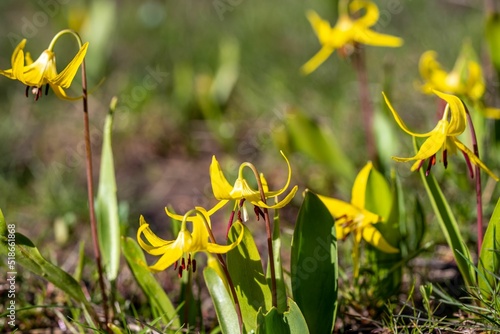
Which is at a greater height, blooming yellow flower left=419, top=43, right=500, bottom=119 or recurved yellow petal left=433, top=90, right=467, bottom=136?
recurved yellow petal left=433, top=90, right=467, bottom=136

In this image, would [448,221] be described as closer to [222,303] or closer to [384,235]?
[384,235]

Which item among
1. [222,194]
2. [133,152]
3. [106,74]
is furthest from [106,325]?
[106,74]

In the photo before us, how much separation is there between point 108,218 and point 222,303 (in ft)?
1.99

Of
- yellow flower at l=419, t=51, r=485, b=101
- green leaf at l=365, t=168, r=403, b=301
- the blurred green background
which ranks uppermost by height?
yellow flower at l=419, t=51, r=485, b=101

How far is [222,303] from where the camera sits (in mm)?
1895

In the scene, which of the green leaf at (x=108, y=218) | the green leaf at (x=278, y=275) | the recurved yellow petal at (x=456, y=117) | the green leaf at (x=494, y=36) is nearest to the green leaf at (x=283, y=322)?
the green leaf at (x=278, y=275)

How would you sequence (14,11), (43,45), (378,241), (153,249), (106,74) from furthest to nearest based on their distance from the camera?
(14,11), (43,45), (106,74), (378,241), (153,249)

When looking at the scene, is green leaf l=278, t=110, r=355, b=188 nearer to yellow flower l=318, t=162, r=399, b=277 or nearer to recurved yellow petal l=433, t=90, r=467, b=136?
yellow flower l=318, t=162, r=399, b=277

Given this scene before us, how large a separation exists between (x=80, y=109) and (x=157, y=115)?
583 mm

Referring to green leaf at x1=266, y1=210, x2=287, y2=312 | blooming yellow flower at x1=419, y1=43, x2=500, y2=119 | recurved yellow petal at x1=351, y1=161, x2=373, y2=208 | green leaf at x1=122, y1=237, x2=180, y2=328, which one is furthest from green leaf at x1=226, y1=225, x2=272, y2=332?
blooming yellow flower at x1=419, y1=43, x2=500, y2=119

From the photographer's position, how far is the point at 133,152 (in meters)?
4.20

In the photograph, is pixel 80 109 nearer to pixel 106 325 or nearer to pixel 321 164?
pixel 321 164

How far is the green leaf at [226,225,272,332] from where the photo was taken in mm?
1831

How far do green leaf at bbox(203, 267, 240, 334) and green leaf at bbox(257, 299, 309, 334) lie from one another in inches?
7.3
